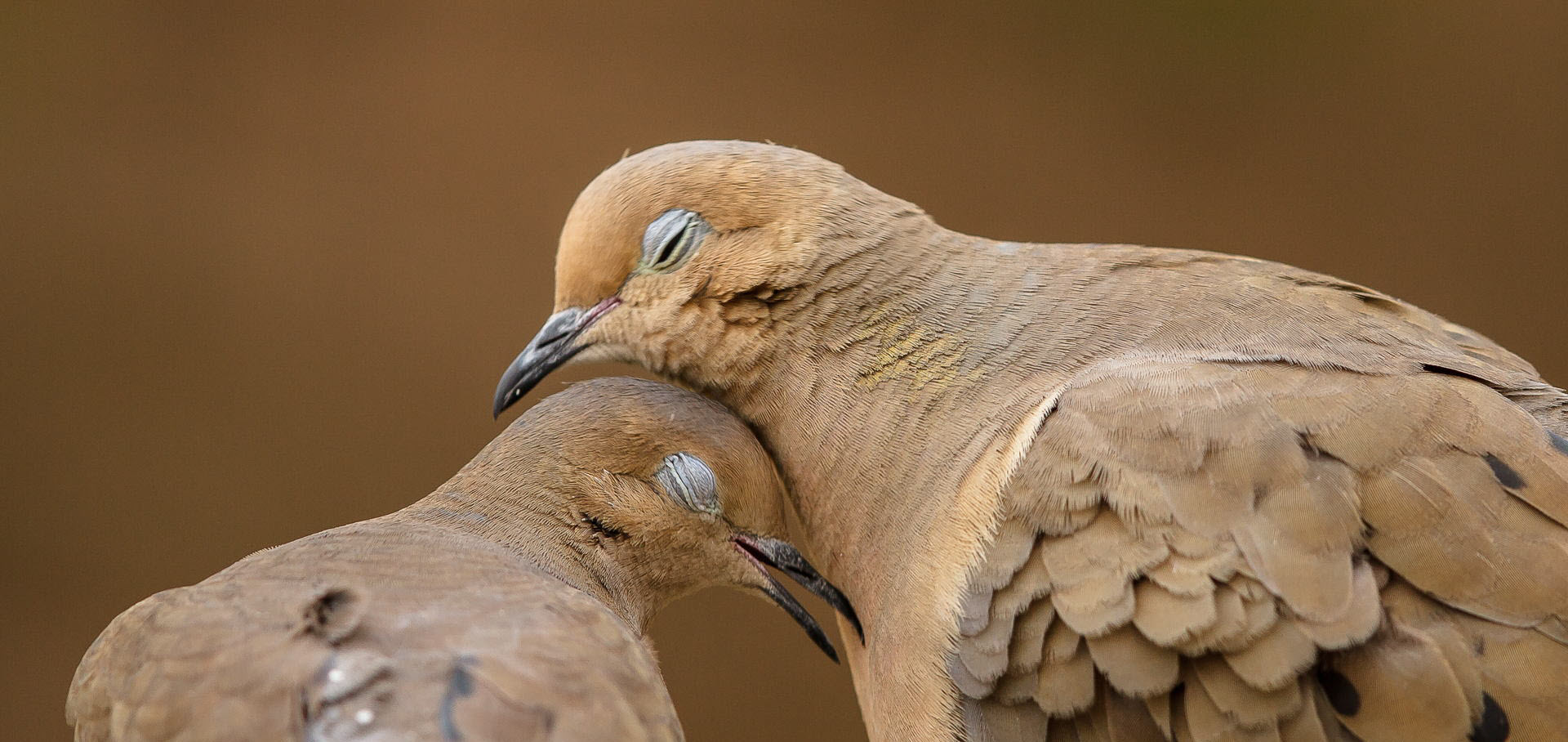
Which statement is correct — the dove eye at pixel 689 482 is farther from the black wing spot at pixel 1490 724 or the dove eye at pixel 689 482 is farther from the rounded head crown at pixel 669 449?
the black wing spot at pixel 1490 724

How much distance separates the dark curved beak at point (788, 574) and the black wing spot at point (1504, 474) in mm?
822

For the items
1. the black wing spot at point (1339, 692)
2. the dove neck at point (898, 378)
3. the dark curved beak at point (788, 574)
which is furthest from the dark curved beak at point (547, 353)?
the black wing spot at point (1339, 692)

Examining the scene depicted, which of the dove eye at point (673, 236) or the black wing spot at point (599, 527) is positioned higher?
the dove eye at point (673, 236)

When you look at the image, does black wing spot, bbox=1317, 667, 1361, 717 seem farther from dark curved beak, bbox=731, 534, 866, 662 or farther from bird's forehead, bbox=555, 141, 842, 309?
bird's forehead, bbox=555, 141, 842, 309

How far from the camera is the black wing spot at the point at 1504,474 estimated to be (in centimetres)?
146

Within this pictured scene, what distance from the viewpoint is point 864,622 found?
191 cm

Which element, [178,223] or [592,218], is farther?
[178,223]

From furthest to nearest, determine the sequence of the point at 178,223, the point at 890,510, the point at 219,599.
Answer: the point at 178,223 → the point at 890,510 → the point at 219,599

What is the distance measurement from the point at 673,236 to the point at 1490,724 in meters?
1.11

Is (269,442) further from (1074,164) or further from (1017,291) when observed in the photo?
(1017,291)

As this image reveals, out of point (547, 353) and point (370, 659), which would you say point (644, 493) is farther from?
point (370, 659)

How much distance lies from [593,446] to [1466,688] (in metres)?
1.07

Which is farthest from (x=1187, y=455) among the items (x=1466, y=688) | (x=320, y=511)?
(x=320, y=511)

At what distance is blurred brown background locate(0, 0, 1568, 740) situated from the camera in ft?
11.3
